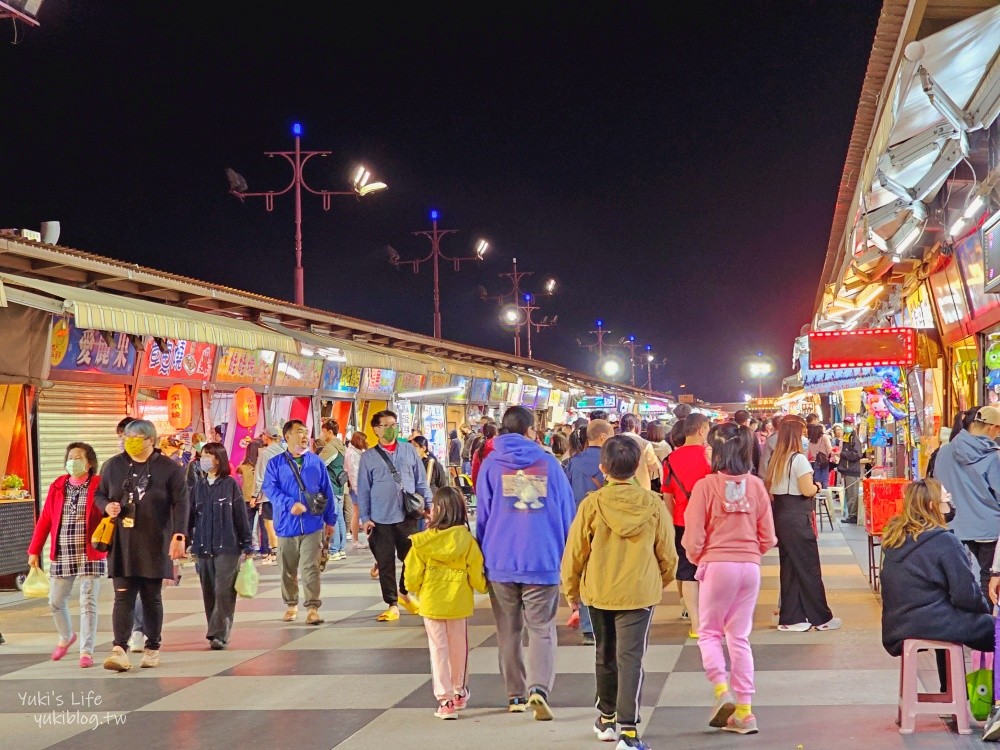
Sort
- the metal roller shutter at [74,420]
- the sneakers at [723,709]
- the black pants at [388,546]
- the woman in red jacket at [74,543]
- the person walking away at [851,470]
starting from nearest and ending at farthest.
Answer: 1. the sneakers at [723,709]
2. the woman in red jacket at [74,543]
3. the black pants at [388,546]
4. the metal roller shutter at [74,420]
5. the person walking away at [851,470]

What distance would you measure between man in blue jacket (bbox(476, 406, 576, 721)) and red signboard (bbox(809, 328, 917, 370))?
7688 mm

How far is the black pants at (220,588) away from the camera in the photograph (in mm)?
9812

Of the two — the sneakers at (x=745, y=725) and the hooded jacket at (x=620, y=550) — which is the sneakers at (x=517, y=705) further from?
the sneakers at (x=745, y=725)

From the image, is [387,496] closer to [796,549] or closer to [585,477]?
[585,477]

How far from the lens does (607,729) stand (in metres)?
6.36

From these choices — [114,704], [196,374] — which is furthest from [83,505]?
[196,374]

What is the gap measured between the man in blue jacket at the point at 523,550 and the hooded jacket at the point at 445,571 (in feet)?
0.40

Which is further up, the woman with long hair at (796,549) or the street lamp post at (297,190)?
the street lamp post at (297,190)

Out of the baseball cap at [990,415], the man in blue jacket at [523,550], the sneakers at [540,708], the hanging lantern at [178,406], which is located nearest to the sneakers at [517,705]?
the man in blue jacket at [523,550]

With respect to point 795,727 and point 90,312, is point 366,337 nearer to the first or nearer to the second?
point 90,312

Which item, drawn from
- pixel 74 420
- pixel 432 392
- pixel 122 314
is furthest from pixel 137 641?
pixel 432 392

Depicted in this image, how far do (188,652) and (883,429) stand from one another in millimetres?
13684

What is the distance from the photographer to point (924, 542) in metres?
6.26

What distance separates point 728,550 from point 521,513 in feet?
4.17
